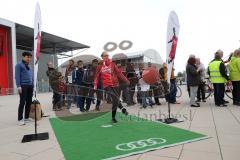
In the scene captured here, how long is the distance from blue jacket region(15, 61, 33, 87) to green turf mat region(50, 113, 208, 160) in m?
1.33

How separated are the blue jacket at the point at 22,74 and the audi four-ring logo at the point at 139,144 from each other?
3.47m

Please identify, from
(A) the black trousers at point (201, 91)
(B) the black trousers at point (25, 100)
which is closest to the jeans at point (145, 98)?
(A) the black trousers at point (201, 91)

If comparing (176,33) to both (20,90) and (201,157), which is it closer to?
(201,157)

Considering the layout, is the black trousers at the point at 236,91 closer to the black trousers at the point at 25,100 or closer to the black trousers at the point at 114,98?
the black trousers at the point at 114,98

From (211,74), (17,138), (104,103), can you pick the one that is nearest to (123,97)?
(104,103)

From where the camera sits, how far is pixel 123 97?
10.2 m

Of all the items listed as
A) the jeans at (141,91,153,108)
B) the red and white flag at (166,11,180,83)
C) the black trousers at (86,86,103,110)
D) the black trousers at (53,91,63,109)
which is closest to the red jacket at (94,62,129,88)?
the red and white flag at (166,11,180,83)

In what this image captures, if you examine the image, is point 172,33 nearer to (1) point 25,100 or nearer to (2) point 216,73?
(2) point 216,73

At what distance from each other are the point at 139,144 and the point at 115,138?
0.61 m

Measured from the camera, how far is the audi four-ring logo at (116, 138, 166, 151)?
3982 mm

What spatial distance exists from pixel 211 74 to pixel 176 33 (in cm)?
331

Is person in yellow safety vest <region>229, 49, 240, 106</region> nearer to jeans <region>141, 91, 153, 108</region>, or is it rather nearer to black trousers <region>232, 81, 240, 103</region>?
black trousers <region>232, 81, 240, 103</region>

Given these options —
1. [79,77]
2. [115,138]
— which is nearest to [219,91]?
[79,77]

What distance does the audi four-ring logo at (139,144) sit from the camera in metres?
3.98
